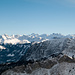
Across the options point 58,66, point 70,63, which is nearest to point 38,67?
point 58,66

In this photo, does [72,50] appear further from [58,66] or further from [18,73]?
[18,73]

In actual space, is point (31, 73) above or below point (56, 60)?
below

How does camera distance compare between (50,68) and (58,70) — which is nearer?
(58,70)

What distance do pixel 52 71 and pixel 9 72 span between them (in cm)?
3071

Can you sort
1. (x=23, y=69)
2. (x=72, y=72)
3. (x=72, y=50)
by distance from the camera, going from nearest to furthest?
(x=72, y=72) < (x=23, y=69) < (x=72, y=50)

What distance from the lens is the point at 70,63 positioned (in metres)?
114

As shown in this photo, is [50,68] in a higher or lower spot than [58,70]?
higher

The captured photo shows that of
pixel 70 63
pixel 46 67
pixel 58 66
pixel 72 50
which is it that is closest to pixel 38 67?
pixel 46 67

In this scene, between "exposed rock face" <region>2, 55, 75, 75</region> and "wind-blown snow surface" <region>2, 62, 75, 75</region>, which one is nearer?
"wind-blown snow surface" <region>2, 62, 75, 75</region>

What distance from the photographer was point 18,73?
368ft

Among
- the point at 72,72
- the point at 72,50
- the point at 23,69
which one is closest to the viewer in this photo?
the point at 72,72

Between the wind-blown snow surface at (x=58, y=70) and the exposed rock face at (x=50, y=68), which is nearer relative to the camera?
the wind-blown snow surface at (x=58, y=70)

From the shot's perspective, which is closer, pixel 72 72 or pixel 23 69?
pixel 72 72

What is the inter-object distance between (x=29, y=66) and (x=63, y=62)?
25.1 metres
